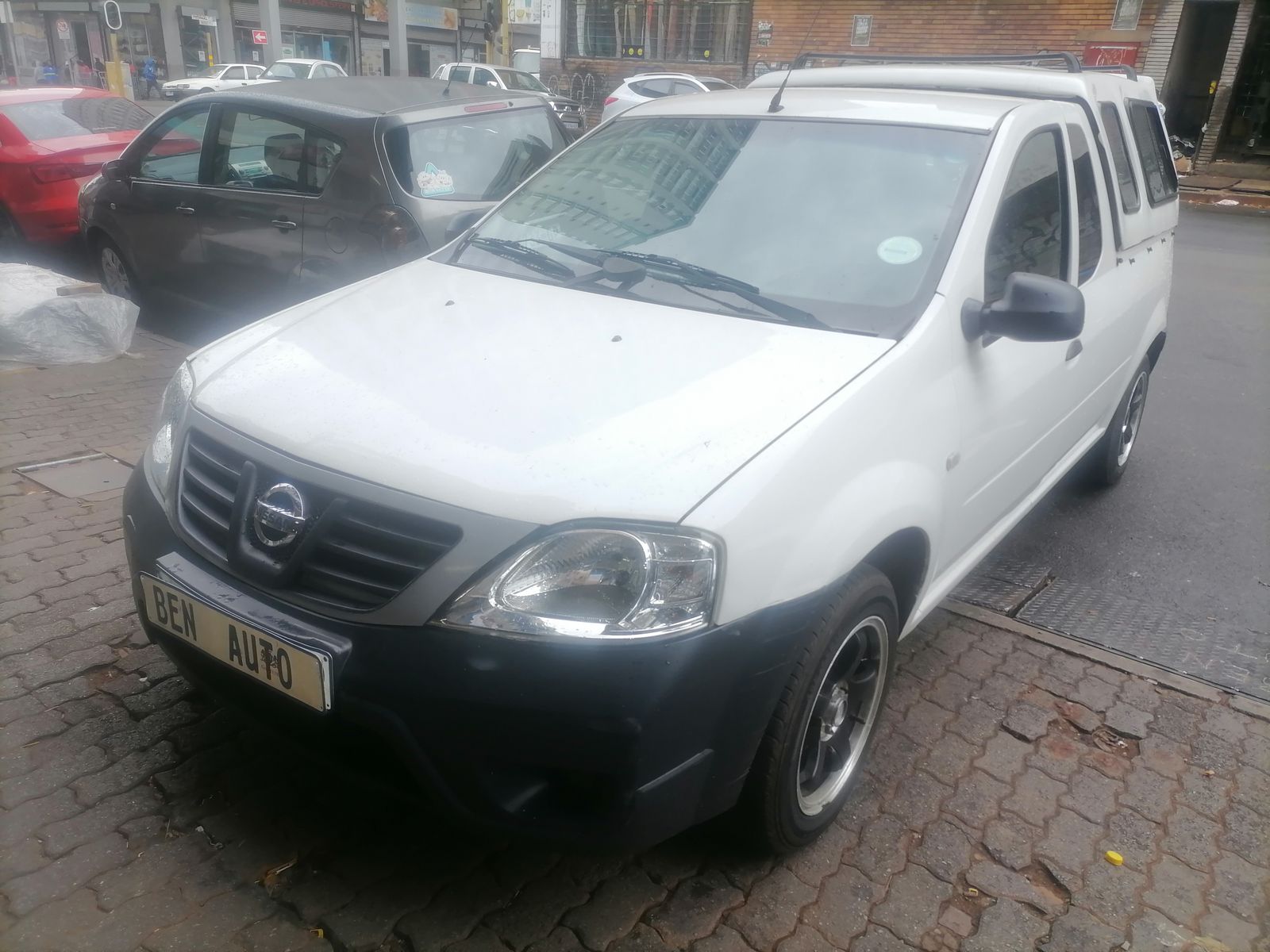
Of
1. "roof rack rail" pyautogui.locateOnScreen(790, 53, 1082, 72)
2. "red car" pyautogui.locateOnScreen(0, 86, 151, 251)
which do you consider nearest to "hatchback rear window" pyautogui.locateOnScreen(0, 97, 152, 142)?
"red car" pyautogui.locateOnScreen(0, 86, 151, 251)

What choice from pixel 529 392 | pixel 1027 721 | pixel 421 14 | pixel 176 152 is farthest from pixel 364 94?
pixel 421 14

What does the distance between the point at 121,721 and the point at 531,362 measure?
161 cm

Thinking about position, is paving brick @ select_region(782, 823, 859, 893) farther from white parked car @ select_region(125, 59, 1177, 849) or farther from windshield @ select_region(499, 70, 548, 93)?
windshield @ select_region(499, 70, 548, 93)

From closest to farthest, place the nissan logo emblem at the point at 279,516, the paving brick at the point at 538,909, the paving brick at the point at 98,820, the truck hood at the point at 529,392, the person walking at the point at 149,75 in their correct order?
the truck hood at the point at 529,392, the nissan logo emblem at the point at 279,516, the paving brick at the point at 538,909, the paving brick at the point at 98,820, the person walking at the point at 149,75

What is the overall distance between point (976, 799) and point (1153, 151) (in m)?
3.32

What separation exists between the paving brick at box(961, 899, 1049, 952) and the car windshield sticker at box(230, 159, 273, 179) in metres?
5.29

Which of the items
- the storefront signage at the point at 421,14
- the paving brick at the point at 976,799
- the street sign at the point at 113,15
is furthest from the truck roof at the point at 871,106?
the storefront signage at the point at 421,14

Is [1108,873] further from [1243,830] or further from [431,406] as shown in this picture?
[431,406]

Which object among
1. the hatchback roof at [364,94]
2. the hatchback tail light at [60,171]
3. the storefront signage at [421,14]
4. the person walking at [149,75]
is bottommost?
the person walking at [149,75]

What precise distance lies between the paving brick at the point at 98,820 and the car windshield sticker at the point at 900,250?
2390 mm

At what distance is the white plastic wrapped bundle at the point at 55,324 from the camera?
6.05m

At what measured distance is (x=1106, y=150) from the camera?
3.74m

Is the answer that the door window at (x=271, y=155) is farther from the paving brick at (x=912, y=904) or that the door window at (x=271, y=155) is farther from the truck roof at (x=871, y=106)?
the paving brick at (x=912, y=904)

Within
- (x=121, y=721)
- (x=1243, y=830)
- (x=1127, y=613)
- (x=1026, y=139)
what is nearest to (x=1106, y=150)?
(x=1026, y=139)
